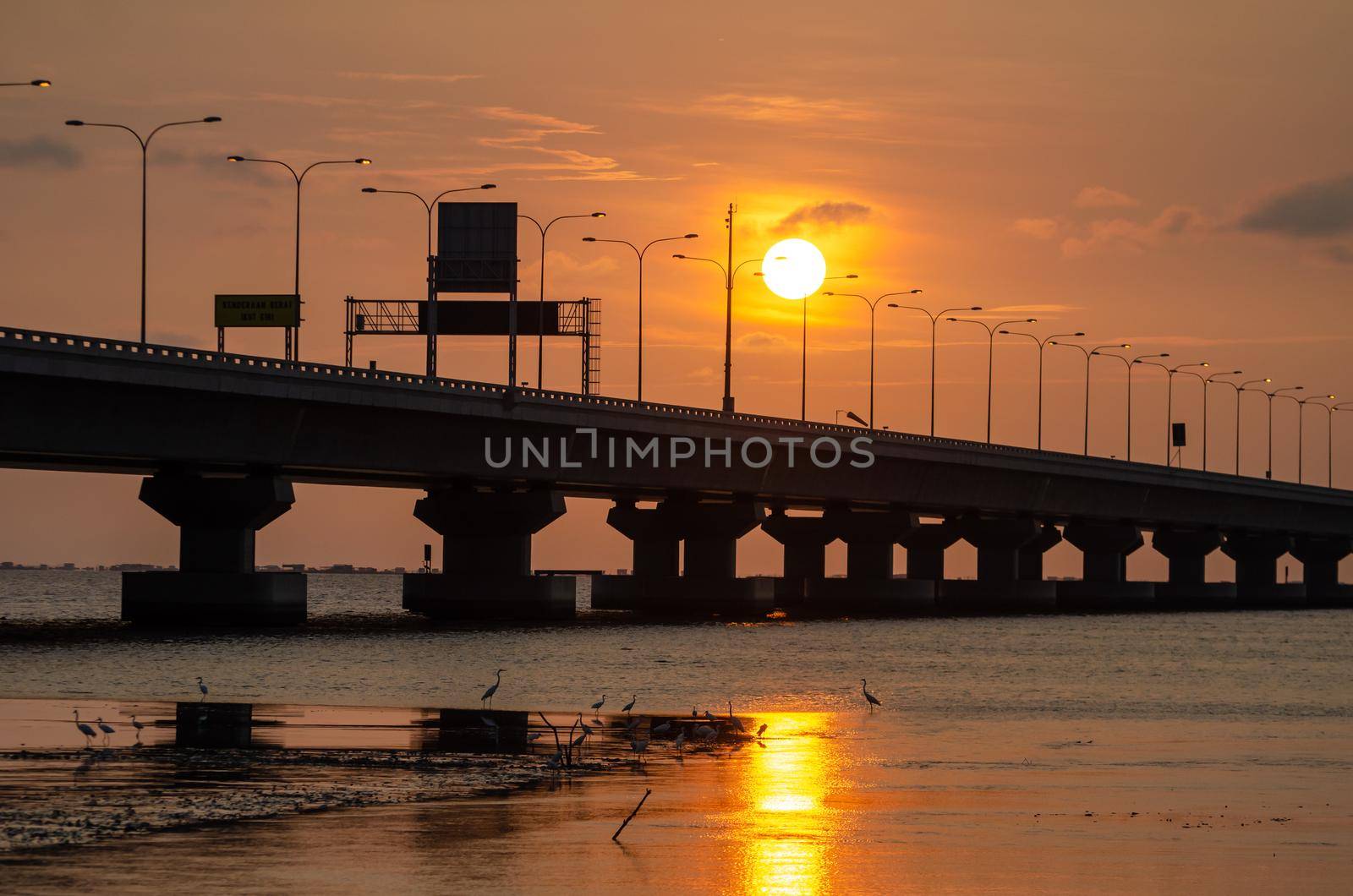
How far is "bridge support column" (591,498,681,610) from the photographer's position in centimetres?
12838

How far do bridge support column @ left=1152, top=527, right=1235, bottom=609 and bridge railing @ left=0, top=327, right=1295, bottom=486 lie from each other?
5991 cm

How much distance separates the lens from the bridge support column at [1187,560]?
19488cm

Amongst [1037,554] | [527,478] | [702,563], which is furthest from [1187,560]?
[527,478]

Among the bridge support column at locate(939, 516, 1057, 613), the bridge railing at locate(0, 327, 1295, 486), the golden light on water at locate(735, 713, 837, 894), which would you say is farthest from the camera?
the bridge support column at locate(939, 516, 1057, 613)

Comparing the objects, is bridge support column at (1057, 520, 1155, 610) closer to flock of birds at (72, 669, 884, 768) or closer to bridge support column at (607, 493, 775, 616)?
bridge support column at (607, 493, 775, 616)

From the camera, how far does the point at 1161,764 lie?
106 feet

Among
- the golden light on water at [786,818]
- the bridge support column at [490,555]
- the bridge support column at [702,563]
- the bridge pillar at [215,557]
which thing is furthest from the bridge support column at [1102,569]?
the golden light on water at [786,818]

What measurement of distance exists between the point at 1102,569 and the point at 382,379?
114m

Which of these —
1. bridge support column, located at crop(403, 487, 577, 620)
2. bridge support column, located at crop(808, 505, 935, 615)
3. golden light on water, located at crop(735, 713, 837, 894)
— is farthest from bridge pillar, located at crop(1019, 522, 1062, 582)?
golden light on water, located at crop(735, 713, 837, 894)

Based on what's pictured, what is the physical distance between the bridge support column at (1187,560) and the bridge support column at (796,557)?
5556 centimetres

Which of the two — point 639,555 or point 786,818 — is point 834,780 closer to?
point 786,818

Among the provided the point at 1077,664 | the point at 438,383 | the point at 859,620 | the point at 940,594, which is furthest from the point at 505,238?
the point at 940,594

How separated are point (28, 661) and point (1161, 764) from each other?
134 ft

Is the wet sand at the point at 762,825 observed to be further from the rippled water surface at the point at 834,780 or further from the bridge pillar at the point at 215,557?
the bridge pillar at the point at 215,557
